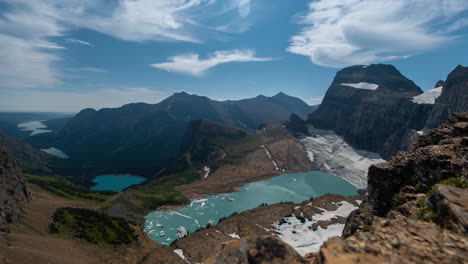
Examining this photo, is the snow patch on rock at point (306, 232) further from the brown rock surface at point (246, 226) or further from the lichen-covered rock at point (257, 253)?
the lichen-covered rock at point (257, 253)

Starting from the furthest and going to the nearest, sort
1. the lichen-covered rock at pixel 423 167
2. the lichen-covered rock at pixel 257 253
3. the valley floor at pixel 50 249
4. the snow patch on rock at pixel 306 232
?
the snow patch on rock at pixel 306 232
the valley floor at pixel 50 249
the lichen-covered rock at pixel 423 167
the lichen-covered rock at pixel 257 253

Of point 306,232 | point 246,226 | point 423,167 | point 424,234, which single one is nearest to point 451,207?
point 424,234

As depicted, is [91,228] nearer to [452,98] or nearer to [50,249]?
[50,249]

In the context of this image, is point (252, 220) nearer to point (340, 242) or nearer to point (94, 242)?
point (94, 242)

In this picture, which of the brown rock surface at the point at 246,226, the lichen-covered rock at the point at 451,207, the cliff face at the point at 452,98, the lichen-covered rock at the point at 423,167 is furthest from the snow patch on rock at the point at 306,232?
the cliff face at the point at 452,98

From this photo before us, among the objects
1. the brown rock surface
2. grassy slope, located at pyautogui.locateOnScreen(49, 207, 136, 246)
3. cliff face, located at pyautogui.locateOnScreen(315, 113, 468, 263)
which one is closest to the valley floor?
grassy slope, located at pyautogui.locateOnScreen(49, 207, 136, 246)

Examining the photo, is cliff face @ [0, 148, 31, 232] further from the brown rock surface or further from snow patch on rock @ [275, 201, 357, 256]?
snow patch on rock @ [275, 201, 357, 256]
